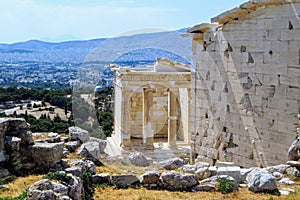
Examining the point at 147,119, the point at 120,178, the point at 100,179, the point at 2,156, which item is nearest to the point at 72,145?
the point at 2,156

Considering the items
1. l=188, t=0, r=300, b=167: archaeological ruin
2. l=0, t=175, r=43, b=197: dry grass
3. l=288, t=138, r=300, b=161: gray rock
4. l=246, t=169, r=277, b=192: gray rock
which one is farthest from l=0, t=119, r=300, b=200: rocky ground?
l=188, t=0, r=300, b=167: archaeological ruin

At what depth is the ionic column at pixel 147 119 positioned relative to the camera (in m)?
21.2

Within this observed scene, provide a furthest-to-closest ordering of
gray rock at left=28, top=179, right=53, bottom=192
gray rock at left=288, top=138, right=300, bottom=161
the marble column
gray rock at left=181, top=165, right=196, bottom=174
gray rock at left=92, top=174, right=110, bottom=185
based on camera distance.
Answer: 1. the marble column
2. gray rock at left=181, top=165, right=196, bottom=174
3. gray rock at left=288, top=138, right=300, bottom=161
4. gray rock at left=92, top=174, right=110, bottom=185
5. gray rock at left=28, top=179, right=53, bottom=192

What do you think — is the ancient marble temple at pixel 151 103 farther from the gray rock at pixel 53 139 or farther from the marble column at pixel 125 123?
the gray rock at pixel 53 139

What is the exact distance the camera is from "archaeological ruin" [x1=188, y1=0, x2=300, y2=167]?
40.0ft

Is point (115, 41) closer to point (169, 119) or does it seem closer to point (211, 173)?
point (169, 119)

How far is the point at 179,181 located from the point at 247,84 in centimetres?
480

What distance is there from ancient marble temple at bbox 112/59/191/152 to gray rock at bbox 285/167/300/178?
10.5 meters

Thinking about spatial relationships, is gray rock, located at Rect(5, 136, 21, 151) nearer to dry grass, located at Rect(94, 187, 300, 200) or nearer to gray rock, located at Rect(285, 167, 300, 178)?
dry grass, located at Rect(94, 187, 300, 200)

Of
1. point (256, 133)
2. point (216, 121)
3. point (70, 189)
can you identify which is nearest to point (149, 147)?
point (216, 121)

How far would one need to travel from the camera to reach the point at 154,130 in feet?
76.5

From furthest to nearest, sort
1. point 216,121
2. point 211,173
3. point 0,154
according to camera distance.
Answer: point 216,121 → point 0,154 → point 211,173

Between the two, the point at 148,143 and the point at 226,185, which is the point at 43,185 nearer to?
the point at 226,185

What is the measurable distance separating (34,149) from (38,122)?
1559cm
